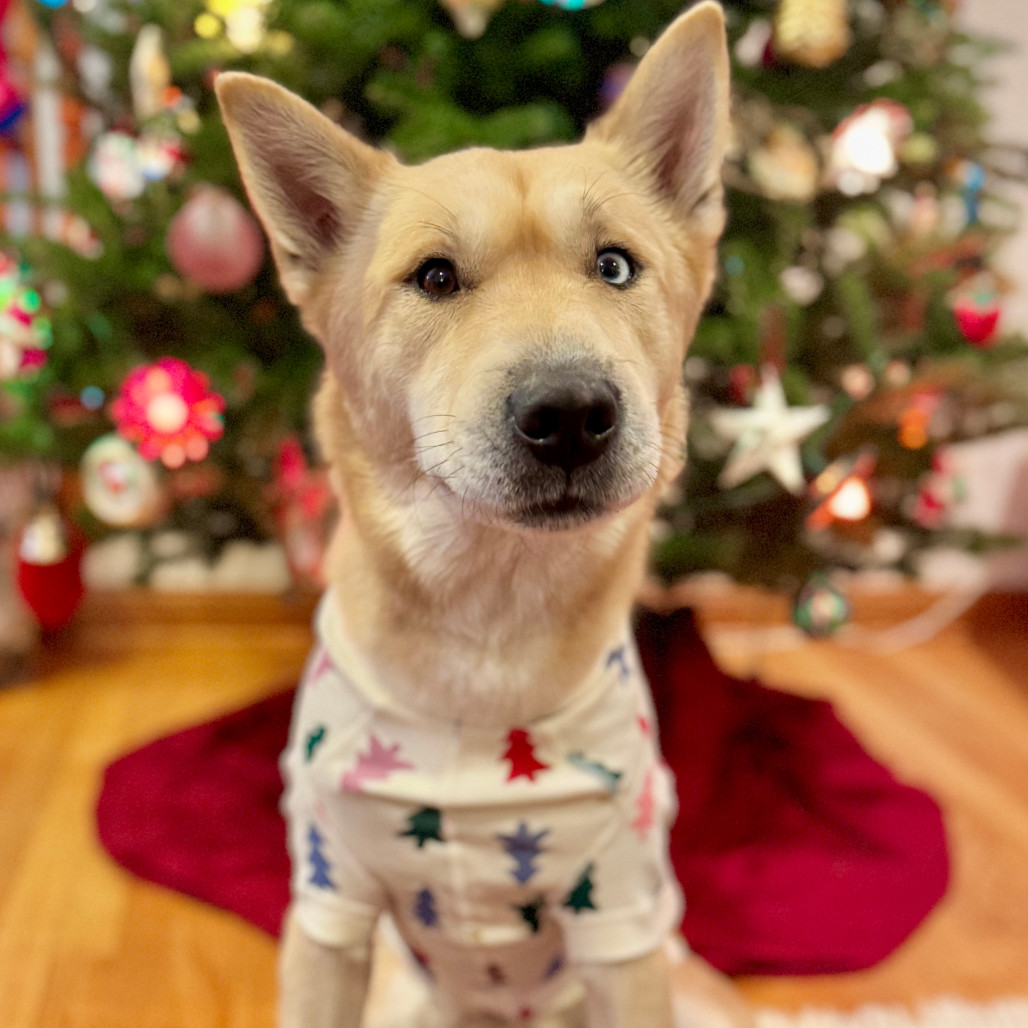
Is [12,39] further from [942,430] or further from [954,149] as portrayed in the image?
[942,430]

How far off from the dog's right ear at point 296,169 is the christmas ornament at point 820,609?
55.3 inches

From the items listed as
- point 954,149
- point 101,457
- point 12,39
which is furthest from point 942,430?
point 12,39

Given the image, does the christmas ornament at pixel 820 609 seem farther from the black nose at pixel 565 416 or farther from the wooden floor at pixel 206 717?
the black nose at pixel 565 416

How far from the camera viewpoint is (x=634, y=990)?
1.00 metres

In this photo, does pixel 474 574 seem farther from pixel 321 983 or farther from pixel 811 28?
pixel 811 28

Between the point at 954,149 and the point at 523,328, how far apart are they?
1621 millimetres

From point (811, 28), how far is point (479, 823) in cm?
166

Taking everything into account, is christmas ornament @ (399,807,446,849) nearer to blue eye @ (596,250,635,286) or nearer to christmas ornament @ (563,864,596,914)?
christmas ornament @ (563,864,596,914)

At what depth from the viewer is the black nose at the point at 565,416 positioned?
0.83 metres

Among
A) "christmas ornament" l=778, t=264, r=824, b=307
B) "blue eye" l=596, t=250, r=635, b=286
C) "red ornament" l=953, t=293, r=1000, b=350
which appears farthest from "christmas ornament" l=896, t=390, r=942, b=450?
"blue eye" l=596, t=250, r=635, b=286

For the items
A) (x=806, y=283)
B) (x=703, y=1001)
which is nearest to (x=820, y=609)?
(x=806, y=283)

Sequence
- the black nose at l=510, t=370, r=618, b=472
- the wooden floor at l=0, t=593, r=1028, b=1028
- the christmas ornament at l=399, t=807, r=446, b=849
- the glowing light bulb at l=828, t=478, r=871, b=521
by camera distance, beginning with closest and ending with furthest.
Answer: the black nose at l=510, t=370, r=618, b=472 → the christmas ornament at l=399, t=807, r=446, b=849 → the wooden floor at l=0, t=593, r=1028, b=1028 → the glowing light bulb at l=828, t=478, r=871, b=521

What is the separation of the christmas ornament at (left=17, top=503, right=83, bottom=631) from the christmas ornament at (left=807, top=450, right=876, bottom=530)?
1.90 m

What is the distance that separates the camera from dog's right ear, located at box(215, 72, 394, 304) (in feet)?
3.22
